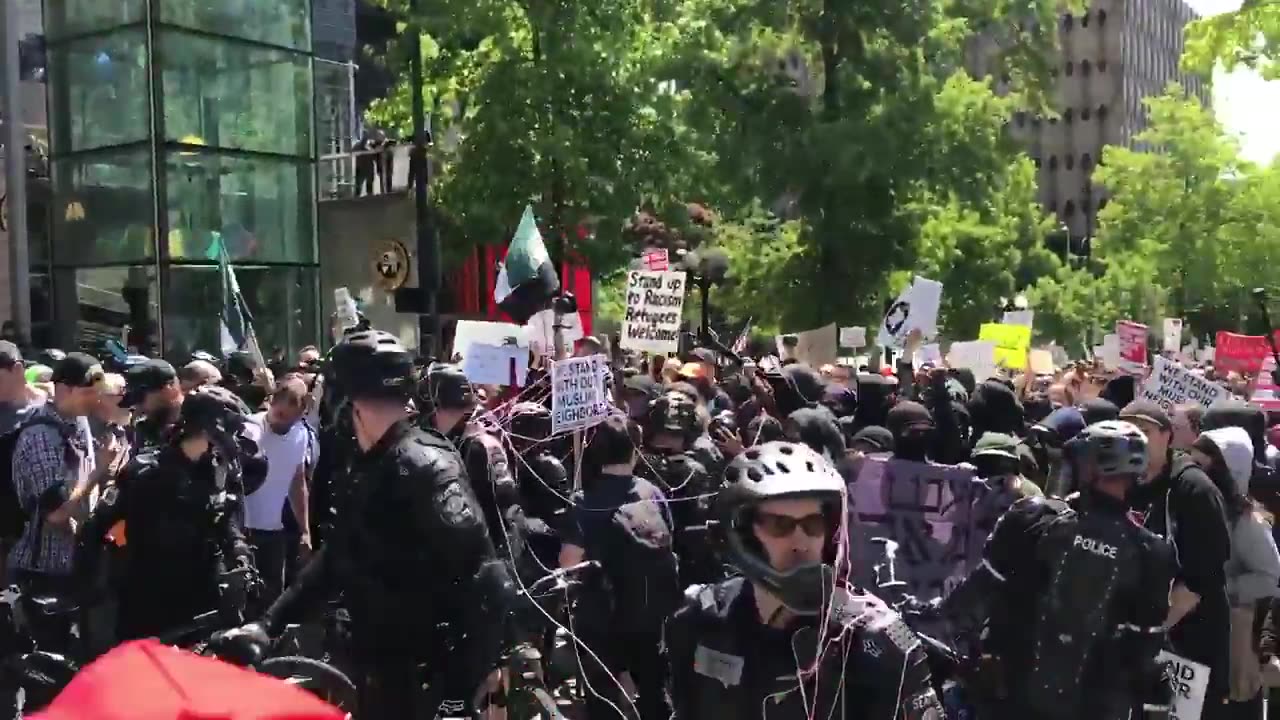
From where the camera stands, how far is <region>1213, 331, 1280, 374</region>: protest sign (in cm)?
1630

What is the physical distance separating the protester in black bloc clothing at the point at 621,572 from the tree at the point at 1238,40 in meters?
13.6

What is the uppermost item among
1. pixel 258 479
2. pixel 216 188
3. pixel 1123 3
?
pixel 1123 3

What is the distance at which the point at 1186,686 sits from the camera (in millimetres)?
5664

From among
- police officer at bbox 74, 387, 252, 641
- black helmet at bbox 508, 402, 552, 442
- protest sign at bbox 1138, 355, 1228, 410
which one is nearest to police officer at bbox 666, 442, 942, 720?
police officer at bbox 74, 387, 252, 641

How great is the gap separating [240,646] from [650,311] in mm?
8081

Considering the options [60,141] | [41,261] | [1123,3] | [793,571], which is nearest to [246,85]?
[60,141]

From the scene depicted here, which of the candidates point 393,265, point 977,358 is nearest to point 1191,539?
point 977,358

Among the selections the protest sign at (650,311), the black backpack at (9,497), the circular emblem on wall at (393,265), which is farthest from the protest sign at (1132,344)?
the circular emblem on wall at (393,265)

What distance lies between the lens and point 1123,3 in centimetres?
9731

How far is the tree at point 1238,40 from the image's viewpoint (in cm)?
1692

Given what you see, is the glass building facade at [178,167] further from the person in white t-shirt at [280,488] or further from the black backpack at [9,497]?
the black backpack at [9,497]

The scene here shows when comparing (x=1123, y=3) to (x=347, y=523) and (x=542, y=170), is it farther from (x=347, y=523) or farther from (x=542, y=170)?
(x=347, y=523)

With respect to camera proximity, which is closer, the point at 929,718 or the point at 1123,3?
the point at 929,718

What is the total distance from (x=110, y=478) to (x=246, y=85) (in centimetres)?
1303
